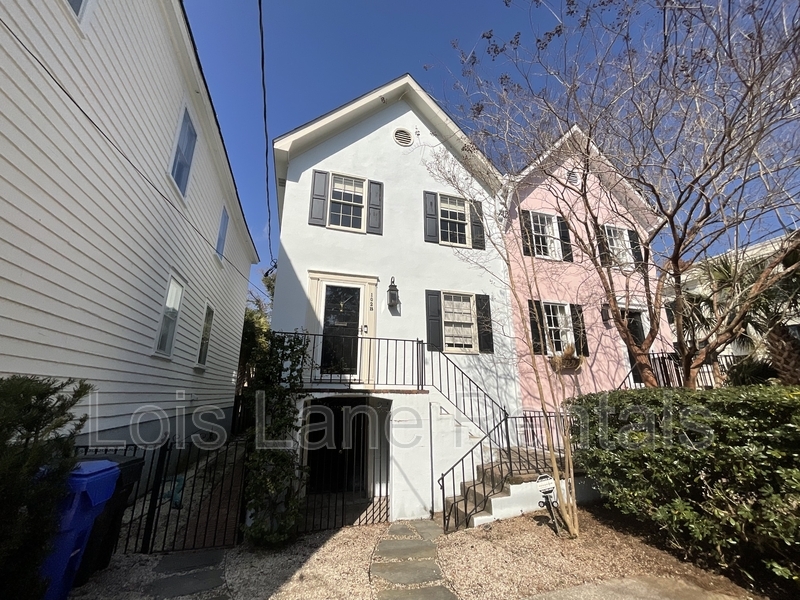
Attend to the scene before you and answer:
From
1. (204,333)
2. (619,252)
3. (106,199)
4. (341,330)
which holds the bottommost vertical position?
(341,330)

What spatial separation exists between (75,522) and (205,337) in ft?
23.8

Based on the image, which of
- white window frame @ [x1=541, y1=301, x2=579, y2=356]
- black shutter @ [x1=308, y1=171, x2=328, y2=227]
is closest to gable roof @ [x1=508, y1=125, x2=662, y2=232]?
white window frame @ [x1=541, y1=301, x2=579, y2=356]

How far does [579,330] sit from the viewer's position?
28.9 feet

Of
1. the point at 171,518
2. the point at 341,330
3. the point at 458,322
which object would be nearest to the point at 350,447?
the point at 341,330

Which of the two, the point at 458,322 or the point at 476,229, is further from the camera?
the point at 476,229

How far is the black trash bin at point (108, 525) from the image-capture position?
11.4 feet

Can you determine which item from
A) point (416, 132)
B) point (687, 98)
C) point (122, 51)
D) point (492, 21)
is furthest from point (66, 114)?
point (687, 98)

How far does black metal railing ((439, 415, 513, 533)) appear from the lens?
5496 millimetres

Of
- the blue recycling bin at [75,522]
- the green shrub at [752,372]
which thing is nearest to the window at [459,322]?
the green shrub at [752,372]

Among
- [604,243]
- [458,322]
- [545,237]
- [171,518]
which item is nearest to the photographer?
[171,518]

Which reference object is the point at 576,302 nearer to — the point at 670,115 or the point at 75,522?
the point at 670,115

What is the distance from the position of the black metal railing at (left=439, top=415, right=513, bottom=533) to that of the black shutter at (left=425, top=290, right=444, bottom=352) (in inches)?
86.1

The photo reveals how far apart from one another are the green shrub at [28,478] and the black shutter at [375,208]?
20.4 ft

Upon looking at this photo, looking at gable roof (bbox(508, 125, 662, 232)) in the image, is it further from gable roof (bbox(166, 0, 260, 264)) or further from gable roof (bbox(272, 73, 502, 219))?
gable roof (bbox(166, 0, 260, 264))
